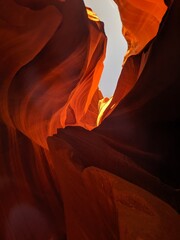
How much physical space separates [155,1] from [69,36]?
1531mm

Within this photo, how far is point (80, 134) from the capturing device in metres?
2.59

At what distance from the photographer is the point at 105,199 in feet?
6.92

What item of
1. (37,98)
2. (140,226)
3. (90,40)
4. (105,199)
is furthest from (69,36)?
(140,226)

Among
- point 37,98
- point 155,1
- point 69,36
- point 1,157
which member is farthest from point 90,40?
point 1,157

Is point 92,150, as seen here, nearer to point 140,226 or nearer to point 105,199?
point 105,199

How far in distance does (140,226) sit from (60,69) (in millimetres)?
2239

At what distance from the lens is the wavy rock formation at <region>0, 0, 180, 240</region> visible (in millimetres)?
1942

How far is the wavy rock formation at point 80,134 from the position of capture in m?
1.94

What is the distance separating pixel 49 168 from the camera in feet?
11.8

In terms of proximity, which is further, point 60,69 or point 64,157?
point 60,69

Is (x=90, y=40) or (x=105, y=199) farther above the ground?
(x=90, y=40)

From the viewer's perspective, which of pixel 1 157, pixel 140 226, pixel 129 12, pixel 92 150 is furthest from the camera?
pixel 129 12

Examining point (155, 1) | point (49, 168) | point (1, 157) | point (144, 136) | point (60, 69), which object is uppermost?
point (155, 1)

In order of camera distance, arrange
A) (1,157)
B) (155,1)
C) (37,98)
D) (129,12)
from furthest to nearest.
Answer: (129,12), (155,1), (37,98), (1,157)
